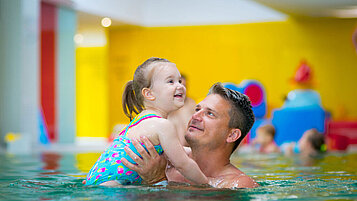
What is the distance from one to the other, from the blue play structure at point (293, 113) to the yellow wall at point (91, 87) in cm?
1039

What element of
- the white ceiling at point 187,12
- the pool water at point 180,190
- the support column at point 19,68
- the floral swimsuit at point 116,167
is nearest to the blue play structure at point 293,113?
the white ceiling at point 187,12

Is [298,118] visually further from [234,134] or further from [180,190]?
[180,190]

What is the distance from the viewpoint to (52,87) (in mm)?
12977

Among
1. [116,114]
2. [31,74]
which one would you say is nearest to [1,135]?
[31,74]

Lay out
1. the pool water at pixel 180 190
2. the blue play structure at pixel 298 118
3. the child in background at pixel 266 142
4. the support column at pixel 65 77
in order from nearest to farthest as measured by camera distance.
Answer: the pool water at pixel 180 190
the child in background at pixel 266 142
the blue play structure at pixel 298 118
the support column at pixel 65 77

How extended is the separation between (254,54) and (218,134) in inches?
498

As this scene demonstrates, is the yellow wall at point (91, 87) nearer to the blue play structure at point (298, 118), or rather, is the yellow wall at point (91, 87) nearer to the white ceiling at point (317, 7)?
the white ceiling at point (317, 7)

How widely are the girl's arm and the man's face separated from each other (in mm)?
209

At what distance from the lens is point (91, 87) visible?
21.2 meters

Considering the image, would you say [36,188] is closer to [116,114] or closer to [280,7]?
[280,7]

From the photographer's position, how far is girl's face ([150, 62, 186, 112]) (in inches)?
134

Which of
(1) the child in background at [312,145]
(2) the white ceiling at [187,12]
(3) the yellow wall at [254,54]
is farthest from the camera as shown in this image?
(3) the yellow wall at [254,54]

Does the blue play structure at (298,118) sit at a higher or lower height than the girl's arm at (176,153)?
lower

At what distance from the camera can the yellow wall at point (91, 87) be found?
20906mm
